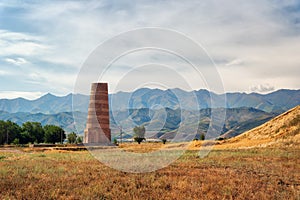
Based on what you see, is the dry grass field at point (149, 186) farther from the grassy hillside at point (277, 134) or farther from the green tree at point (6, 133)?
the green tree at point (6, 133)

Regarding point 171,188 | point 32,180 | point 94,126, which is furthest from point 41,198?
point 94,126

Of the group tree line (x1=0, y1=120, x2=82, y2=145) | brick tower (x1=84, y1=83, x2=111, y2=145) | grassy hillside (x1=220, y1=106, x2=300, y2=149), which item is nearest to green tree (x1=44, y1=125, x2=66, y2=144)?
tree line (x1=0, y1=120, x2=82, y2=145)

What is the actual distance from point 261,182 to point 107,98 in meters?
62.1

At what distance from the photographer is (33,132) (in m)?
122

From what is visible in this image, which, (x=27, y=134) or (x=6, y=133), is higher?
(x=6, y=133)

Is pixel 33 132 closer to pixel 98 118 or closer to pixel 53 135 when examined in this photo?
pixel 53 135

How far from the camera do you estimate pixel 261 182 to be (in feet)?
57.1

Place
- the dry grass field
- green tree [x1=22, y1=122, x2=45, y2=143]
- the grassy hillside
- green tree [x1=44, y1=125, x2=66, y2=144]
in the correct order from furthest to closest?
green tree [x1=44, y1=125, x2=66, y2=144], green tree [x1=22, y1=122, x2=45, y2=143], the grassy hillside, the dry grass field

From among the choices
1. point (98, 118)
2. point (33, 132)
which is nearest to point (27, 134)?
point (33, 132)

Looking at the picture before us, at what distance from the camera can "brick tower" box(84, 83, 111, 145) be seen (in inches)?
2913

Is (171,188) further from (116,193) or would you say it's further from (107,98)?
(107,98)

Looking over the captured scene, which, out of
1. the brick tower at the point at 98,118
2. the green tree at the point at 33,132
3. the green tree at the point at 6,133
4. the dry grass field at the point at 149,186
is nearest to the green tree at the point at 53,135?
the green tree at the point at 33,132

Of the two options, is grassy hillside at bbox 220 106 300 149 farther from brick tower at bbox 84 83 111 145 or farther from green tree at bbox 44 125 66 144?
green tree at bbox 44 125 66 144

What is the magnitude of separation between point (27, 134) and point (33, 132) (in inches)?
101
